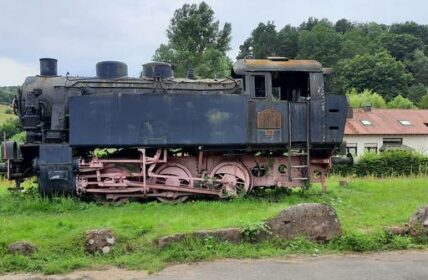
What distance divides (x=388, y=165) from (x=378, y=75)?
56.1 m

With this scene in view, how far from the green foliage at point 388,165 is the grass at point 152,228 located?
15.9 m

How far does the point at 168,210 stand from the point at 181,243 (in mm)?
3528

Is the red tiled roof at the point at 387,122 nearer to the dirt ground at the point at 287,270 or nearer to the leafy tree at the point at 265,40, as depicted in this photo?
the dirt ground at the point at 287,270

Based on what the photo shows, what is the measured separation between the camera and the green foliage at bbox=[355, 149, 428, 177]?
1103 inches

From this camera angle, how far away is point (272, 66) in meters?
13.4

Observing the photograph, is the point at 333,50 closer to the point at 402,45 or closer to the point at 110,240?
the point at 402,45

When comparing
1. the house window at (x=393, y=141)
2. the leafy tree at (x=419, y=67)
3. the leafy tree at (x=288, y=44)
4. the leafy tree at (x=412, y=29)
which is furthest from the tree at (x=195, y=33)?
the leafy tree at (x=412, y=29)

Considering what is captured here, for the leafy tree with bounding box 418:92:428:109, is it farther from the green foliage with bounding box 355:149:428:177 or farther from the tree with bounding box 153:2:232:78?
the green foliage with bounding box 355:149:428:177

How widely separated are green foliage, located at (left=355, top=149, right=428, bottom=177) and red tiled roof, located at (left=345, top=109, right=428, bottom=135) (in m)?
15.7

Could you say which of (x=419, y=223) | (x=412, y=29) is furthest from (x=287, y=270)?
(x=412, y=29)

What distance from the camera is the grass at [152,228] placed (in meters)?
7.25

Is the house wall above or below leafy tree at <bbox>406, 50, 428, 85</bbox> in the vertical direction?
below

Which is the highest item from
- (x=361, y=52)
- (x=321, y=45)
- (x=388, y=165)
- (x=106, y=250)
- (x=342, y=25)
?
(x=342, y=25)

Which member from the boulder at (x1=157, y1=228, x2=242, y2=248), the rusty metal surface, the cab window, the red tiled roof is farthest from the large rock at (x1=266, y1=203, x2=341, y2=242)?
the red tiled roof
